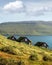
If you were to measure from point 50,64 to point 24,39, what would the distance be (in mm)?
127453

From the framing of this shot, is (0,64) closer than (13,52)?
Yes

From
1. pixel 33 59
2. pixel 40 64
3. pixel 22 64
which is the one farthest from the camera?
pixel 33 59

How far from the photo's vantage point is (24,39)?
168 m

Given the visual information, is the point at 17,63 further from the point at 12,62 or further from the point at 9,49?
the point at 9,49

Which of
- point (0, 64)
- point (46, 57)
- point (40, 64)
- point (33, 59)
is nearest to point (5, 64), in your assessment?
point (0, 64)

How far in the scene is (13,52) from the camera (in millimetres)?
53281

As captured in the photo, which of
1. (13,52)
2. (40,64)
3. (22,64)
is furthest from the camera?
(13,52)

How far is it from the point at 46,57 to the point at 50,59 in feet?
7.00

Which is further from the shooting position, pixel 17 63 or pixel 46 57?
pixel 46 57

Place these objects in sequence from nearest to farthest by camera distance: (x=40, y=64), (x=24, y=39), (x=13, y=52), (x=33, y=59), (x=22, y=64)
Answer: (x=22, y=64) < (x=40, y=64) < (x=33, y=59) < (x=13, y=52) < (x=24, y=39)

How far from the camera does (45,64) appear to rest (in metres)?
40.2

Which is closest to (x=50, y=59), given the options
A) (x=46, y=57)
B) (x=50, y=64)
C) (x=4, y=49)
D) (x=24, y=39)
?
(x=46, y=57)

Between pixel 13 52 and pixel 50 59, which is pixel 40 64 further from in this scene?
pixel 13 52

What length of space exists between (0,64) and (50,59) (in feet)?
45.4
